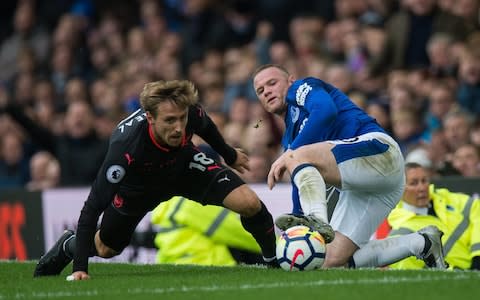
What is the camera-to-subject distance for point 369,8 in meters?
14.6

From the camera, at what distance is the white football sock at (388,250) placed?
28.6ft

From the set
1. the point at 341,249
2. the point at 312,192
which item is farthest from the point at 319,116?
the point at 341,249

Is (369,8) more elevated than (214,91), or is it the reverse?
(369,8)

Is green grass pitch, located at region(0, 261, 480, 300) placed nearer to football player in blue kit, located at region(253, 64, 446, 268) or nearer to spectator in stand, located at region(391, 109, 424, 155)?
football player in blue kit, located at region(253, 64, 446, 268)

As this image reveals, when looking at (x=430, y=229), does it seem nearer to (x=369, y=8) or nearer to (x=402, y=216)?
(x=402, y=216)

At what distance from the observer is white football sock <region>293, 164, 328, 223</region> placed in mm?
7773

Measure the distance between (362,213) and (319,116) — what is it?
1006 mm

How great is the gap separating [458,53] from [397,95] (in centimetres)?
85

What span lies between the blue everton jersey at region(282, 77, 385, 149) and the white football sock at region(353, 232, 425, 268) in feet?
2.90

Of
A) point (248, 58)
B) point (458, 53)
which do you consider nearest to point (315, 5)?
point (248, 58)

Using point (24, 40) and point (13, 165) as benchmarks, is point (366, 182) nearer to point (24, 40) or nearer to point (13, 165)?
point (13, 165)

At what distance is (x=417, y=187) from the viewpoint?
33.6 feet

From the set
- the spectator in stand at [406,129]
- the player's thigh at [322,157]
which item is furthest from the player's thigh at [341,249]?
the spectator in stand at [406,129]

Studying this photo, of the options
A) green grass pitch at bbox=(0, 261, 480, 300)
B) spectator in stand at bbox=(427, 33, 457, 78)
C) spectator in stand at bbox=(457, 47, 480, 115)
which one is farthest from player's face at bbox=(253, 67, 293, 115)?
spectator in stand at bbox=(427, 33, 457, 78)
